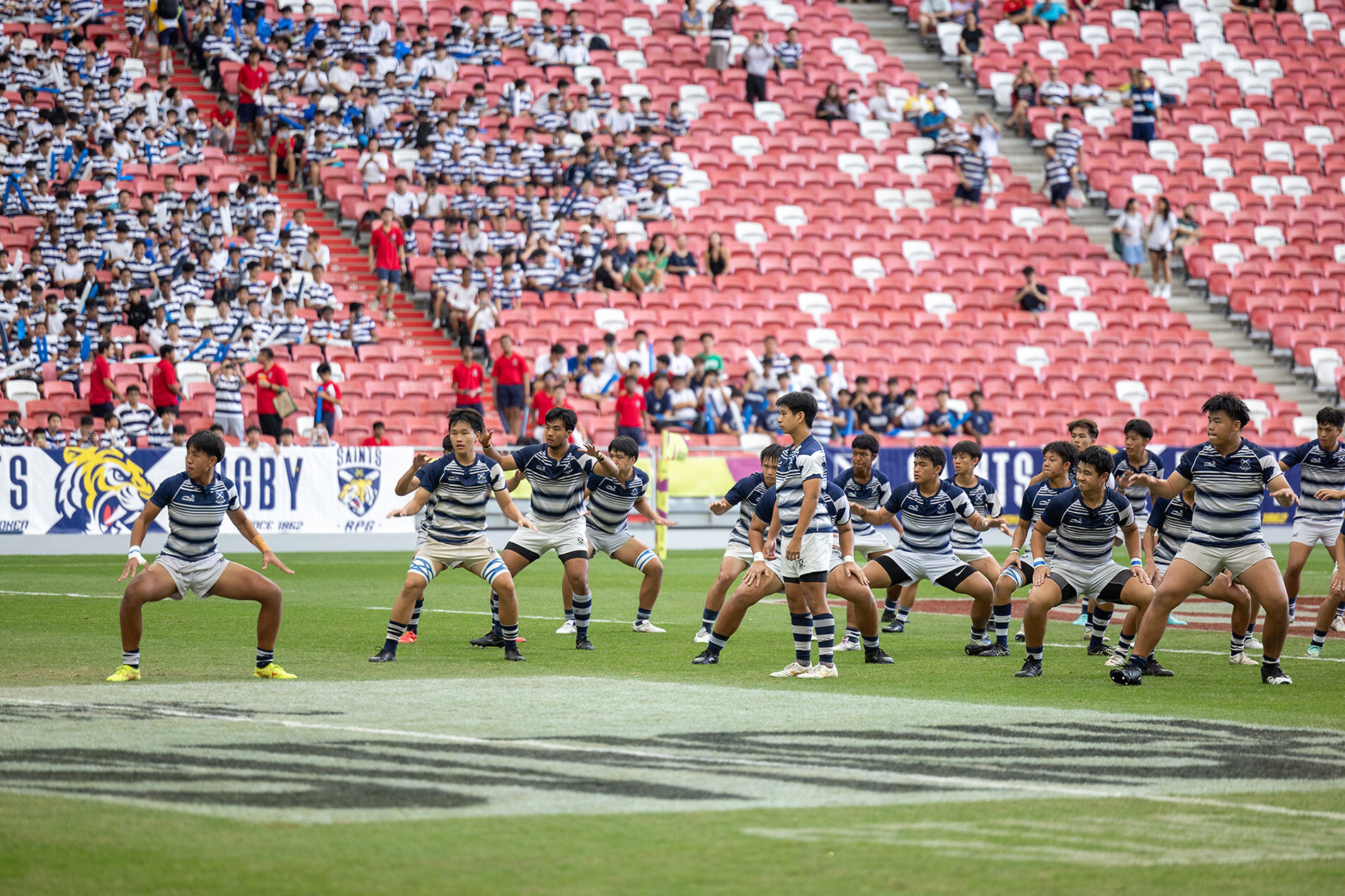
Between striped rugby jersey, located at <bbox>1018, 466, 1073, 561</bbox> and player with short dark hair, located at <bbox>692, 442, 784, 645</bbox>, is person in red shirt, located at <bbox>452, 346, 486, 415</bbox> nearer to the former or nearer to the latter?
player with short dark hair, located at <bbox>692, 442, 784, 645</bbox>

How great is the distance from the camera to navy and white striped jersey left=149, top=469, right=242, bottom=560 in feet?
38.2

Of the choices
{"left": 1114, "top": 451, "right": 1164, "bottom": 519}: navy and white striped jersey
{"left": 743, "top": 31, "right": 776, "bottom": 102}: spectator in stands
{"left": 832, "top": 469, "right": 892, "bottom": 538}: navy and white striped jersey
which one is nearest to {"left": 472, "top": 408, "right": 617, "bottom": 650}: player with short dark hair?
{"left": 832, "top": 469, "right": 892, "bottom": 538}: navy and white striped jersey

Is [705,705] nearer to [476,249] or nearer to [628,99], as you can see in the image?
[476,249]

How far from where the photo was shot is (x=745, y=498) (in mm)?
14898

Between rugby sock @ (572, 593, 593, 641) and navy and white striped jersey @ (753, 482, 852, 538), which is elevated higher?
navy and white striped jersey @ (753, 482, 852, 538)

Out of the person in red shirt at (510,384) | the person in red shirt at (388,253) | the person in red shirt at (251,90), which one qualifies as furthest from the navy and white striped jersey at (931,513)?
the person in red shirt at (251,90)

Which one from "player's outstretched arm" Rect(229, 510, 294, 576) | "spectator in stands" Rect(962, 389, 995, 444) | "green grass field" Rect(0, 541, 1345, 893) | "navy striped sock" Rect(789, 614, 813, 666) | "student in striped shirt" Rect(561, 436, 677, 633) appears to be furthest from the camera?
"spectator in stands" Rect(962, 389, 995, 444)

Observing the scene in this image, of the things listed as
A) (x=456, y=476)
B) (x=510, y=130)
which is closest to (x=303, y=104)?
(x=510, y=130)

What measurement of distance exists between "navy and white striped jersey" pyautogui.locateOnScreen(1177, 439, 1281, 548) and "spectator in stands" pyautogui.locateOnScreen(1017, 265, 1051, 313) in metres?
22.9

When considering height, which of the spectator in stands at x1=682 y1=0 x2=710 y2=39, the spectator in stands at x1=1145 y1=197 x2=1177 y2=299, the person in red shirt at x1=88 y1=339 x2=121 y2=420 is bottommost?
the person in red shirt at x1=88 y1=339 x2=121 y2=420

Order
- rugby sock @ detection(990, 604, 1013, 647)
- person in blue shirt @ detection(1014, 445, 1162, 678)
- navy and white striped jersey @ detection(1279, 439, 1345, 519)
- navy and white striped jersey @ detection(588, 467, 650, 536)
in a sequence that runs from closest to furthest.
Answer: person in blue shirt @ detection(1014, 445, 1162, 678), rugby sock @ detection(990, 604, 1013, 647), navy and white striped jersey @ detection(1279, 439, 1345, 519), navy and white striped jersey @ detection(588, 467, 650, 536)

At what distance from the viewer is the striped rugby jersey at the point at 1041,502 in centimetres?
1316

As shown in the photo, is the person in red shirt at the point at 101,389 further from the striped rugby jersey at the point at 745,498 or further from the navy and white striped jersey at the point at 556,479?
the striped rugby jersey at the point at 745,498

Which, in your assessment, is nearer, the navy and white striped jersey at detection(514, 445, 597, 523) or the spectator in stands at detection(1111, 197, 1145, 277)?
the navy and white striped jersey at detection(514, 445, 597, 523)
